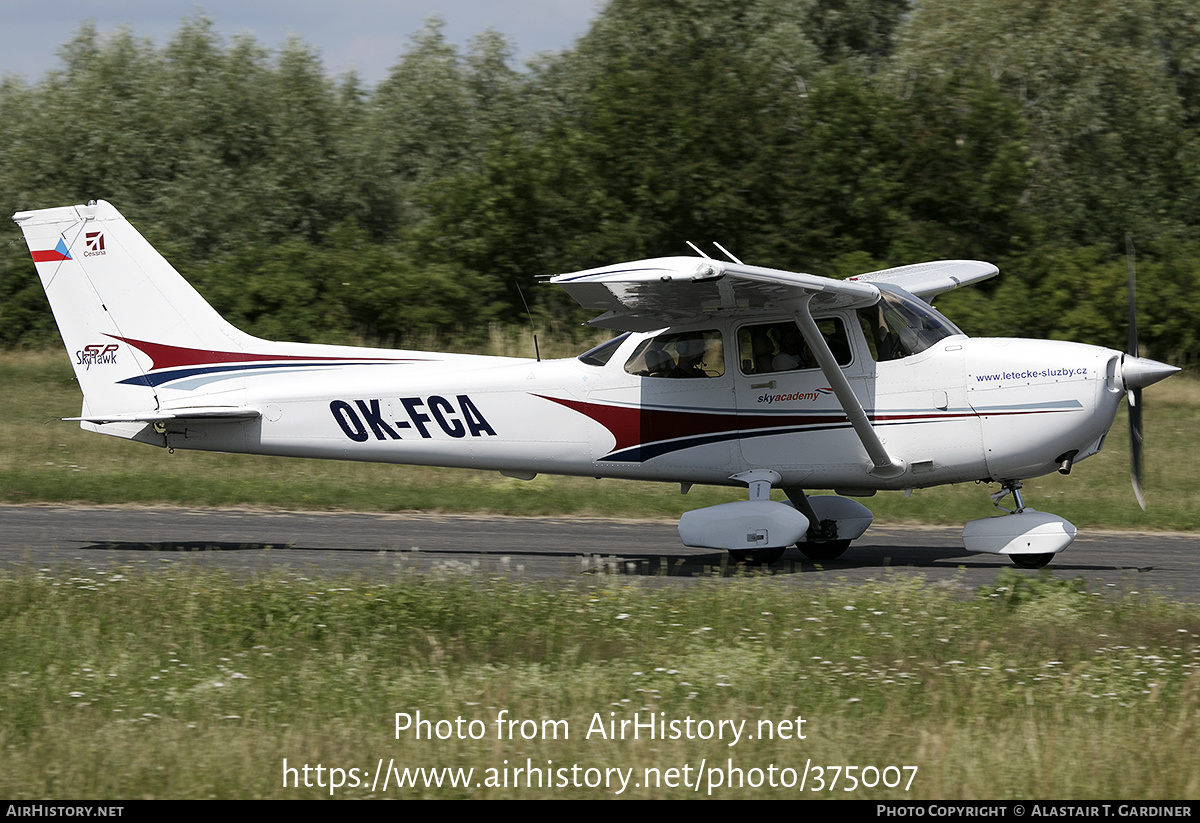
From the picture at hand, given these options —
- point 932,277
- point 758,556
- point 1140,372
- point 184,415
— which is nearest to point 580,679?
point 758,556

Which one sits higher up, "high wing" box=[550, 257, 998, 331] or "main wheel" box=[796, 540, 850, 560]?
"high wing" box=[550, 257, 998, 331]

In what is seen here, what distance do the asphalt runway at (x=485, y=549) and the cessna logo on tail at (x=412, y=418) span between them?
1.11 metres

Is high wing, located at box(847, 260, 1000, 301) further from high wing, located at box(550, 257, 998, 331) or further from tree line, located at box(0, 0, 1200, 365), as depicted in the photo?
tree line, located at box(0, 0, 1200, 365)

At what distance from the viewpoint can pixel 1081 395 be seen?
31.7 ft

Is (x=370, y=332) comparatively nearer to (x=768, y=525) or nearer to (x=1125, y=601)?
(x=768, y=525)

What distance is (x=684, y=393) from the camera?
1059 cm

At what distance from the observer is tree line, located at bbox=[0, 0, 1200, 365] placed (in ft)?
80.3

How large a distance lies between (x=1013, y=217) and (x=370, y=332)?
13694mm

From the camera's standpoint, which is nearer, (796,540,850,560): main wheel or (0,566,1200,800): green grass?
(0,566,1200,800): green grass

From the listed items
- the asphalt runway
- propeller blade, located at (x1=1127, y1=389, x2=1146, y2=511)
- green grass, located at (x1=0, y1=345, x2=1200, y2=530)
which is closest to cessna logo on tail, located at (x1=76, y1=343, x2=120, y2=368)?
the asphalt runway

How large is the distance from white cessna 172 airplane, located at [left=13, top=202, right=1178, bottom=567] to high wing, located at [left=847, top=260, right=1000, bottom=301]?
0.05m

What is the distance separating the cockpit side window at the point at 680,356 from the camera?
34.4 feet

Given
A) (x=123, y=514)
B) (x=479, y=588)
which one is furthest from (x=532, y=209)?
(x=479, y=588)

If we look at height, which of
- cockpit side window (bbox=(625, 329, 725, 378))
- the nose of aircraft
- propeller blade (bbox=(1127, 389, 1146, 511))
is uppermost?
cockpit side window (bbox=(625, 329, 725, 378))
